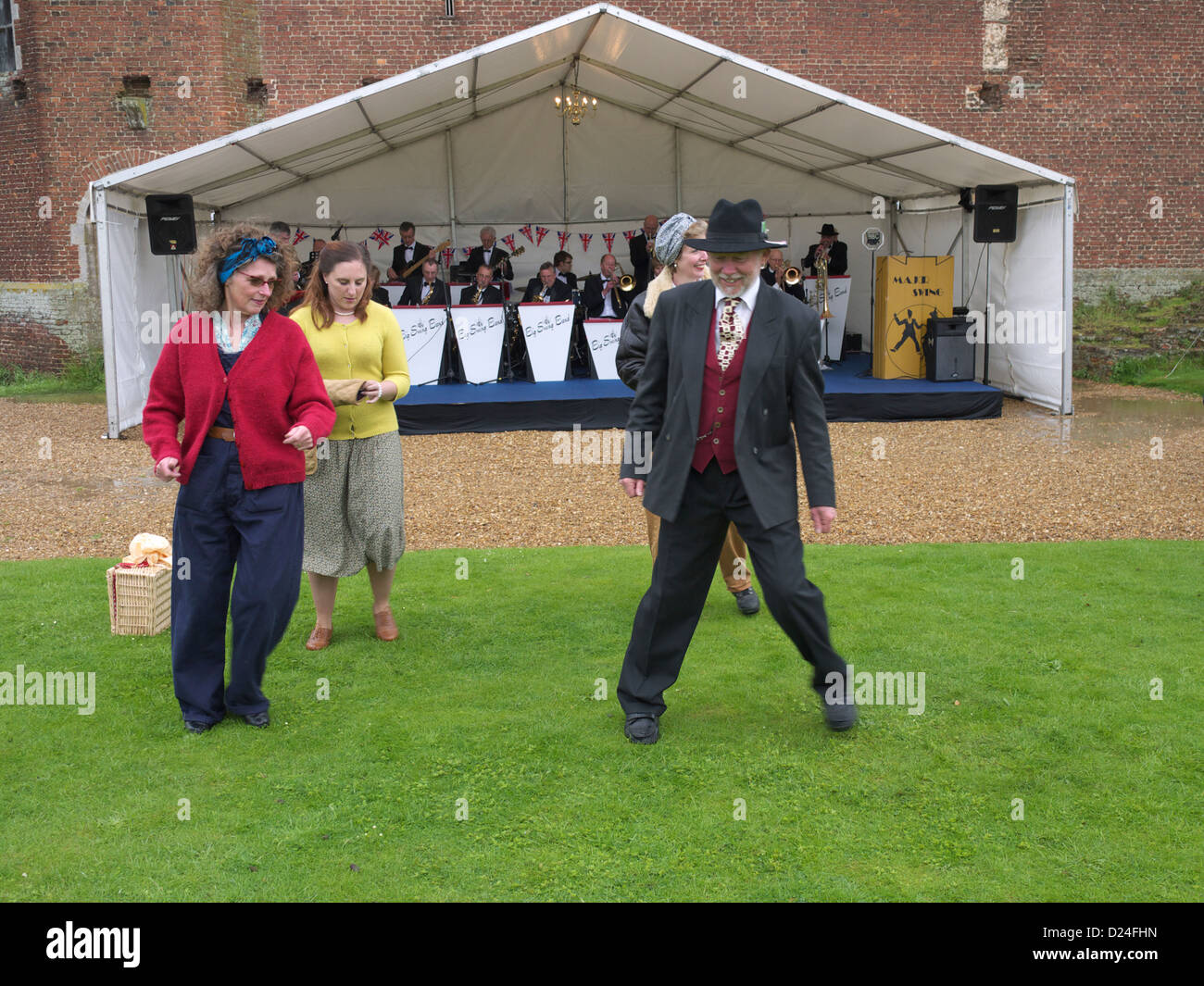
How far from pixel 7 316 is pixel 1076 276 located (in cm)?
1677

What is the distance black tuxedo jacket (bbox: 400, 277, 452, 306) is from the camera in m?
15.3

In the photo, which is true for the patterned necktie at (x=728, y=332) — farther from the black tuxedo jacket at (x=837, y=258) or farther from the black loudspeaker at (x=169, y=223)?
the black tuxedo jacket at (x=837, y=258)

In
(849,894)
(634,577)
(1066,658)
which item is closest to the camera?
(849,894)

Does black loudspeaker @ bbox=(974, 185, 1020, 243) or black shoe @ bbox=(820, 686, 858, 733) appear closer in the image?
black shoe @ bbox=(820, 686, 858, 733)

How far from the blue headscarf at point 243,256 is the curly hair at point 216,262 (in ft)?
0.04

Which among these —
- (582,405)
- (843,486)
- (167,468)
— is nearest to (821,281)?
(582,405)

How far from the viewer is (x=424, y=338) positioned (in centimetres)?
1448

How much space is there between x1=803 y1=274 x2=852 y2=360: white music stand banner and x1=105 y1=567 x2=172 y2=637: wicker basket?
12560mm

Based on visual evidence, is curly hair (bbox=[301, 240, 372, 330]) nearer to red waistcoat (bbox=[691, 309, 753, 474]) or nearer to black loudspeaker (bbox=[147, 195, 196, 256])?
red waistcoat (bbox=[691, 309, 753, 474])

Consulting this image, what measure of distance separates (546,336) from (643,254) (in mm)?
3144

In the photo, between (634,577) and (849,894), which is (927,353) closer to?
(634,577)

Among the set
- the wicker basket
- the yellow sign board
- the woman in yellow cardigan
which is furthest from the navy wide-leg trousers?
the yellow sign board

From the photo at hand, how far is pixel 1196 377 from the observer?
16844mm

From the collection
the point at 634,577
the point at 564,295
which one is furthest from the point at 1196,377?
the point at 634,577
